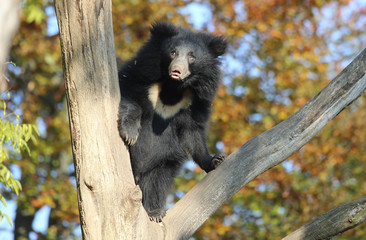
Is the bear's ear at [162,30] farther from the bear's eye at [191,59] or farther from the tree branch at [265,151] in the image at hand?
the tree branch at [265,151]

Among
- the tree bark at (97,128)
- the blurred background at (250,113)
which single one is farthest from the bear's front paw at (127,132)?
the blurred background at (250,113)

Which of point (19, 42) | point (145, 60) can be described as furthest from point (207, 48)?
point (19, 42)

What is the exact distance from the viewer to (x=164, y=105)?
4.33m

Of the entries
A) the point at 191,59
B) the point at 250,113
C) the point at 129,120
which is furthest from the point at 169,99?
the point at 250,113

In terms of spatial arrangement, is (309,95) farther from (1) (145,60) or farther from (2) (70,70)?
(2) (70,70)

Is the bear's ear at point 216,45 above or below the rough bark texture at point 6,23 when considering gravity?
above

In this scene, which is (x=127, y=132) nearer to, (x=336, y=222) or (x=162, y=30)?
(x=162, y=30)

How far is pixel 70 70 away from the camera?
2.92 meters

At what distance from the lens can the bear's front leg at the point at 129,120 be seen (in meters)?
3.33

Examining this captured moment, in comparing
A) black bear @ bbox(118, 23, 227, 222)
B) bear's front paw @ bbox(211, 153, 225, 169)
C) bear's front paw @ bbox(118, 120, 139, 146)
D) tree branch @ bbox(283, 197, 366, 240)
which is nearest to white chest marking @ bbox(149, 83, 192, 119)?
black bear @ bbox(118, 23, 227, 222)

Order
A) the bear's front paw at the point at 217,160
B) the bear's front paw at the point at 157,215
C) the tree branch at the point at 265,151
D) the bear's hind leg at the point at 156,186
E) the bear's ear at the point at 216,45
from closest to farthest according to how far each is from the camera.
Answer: the tree branch at the point at 265,151 < the bear's front paw at the point at 157,215 < the bear's front paw at the point at 217,160 < the bear's hind leg at the point at 156,186 < the bear's ear at the point at 216,45

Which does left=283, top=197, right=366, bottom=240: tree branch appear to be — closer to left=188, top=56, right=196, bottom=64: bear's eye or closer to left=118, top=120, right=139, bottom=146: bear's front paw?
left=118, top=120, right=139, bottom=146: bear's front paw

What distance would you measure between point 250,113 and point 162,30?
432 cm

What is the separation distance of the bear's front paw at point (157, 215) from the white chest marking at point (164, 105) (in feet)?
2.88
